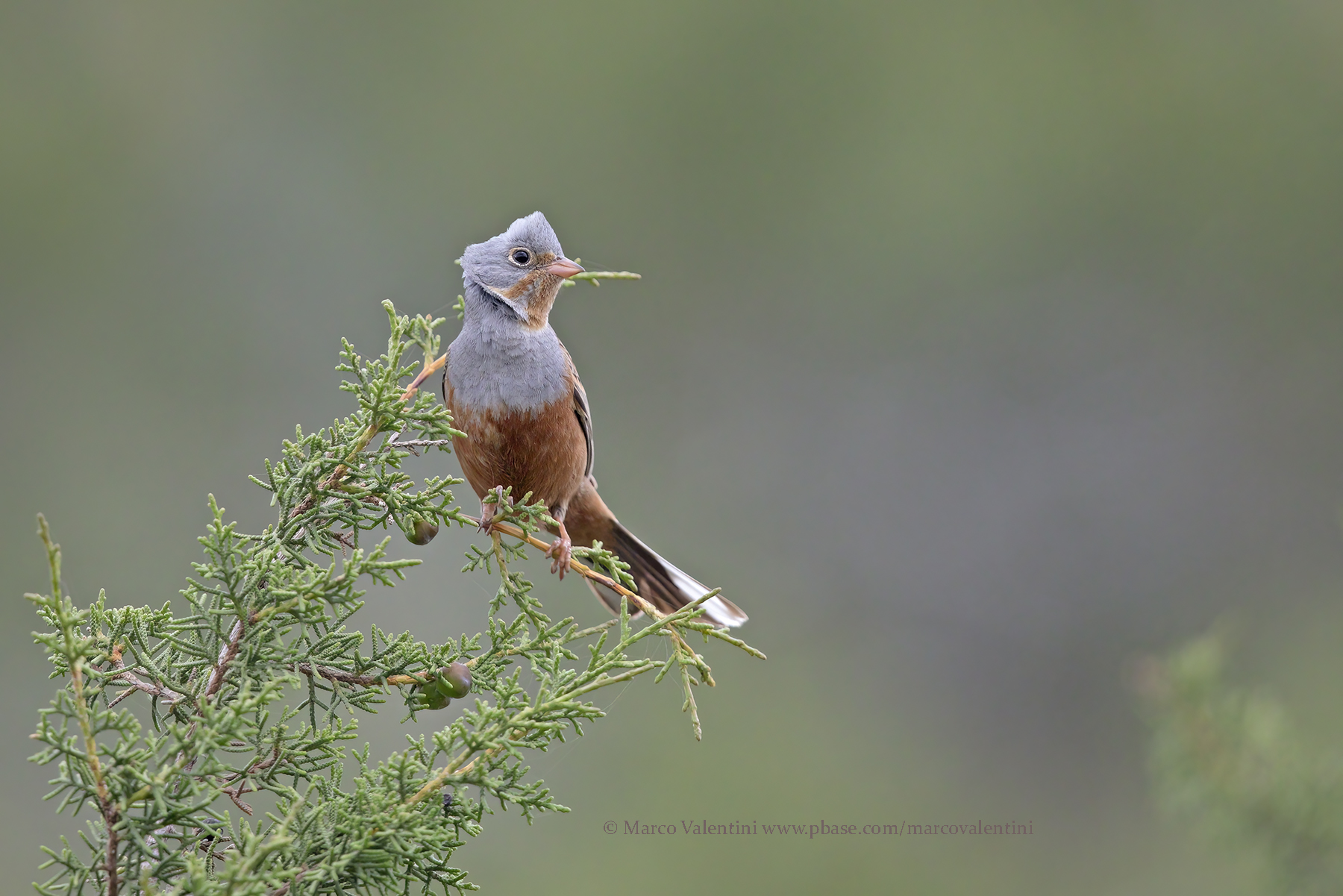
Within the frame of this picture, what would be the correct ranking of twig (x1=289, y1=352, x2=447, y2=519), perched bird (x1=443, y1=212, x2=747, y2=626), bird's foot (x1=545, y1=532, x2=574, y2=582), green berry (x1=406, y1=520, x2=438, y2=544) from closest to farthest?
twig (x1=289, y1=352, x2=447, y2=519), green berry (x1=406, y1=520, x2=438, y2=544), bird's foot (x1=545, y1=532, x2=574, y2=582), perched bird (x1=443, y1=212, x2=747, y2=626)

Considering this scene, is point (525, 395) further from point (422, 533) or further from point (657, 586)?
point (657, 586)

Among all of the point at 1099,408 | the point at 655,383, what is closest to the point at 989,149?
the point at 1099,408

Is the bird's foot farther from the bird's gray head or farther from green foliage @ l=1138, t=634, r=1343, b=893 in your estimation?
green foliage @ l=1138, t=634, r=1343, b=893

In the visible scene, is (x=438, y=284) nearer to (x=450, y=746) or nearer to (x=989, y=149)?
(x=989, y=149)

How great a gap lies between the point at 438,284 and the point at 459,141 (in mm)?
4479

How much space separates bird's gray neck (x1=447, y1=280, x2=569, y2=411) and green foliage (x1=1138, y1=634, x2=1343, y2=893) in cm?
248

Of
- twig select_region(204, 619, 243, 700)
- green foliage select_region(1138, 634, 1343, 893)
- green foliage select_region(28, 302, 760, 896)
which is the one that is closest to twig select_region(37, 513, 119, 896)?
green foliage select_region(28, 302, 760, 896)

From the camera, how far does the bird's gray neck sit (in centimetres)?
326

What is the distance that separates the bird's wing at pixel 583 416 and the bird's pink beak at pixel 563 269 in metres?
0.34

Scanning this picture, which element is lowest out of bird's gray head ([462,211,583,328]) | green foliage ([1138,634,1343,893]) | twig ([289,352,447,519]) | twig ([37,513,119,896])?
twig ([37,513,119,896])

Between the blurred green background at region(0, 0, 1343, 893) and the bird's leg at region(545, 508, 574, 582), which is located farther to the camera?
the blurred green background at region(0, 0, 1343, 893)

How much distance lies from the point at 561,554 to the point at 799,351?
14.7 meters

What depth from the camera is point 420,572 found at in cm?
1233

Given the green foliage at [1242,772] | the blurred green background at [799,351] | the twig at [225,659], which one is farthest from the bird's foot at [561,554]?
the blurred green background at [799,351]
